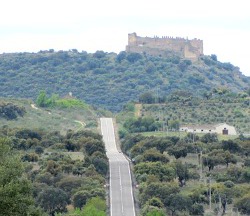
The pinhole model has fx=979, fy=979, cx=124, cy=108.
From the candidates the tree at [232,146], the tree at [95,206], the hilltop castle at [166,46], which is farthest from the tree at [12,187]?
the hilltop castle at [166,46]

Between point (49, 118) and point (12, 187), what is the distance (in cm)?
7295

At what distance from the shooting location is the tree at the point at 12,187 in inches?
1125

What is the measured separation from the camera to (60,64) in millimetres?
146250

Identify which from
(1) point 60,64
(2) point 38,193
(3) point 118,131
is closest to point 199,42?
(1) point 60,64

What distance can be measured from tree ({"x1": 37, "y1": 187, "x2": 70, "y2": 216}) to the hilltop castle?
99.7 meters

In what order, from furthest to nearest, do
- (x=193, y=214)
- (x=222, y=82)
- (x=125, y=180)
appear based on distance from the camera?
1. (x=222, y=82)
2. (x=125, y=180)
3. (x=193, y=214)

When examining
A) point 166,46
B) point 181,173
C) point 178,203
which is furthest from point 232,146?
point 166,46

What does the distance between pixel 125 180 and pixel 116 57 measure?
87171mm

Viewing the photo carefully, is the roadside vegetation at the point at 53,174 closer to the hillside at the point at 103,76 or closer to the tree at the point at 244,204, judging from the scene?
the tree at the point at 244,204

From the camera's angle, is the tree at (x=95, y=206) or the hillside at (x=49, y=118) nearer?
the tree at (x=95, y=206)

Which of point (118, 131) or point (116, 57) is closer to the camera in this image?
point (118, 131)

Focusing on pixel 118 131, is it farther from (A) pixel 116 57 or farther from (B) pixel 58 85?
(A) pixel 116 57

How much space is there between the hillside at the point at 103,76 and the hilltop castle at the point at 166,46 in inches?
85.1

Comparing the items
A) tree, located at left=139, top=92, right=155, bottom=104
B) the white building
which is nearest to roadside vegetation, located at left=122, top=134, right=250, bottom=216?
the white building
